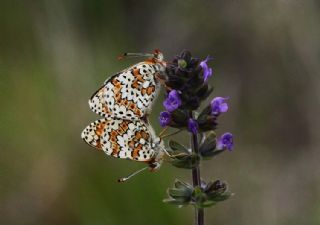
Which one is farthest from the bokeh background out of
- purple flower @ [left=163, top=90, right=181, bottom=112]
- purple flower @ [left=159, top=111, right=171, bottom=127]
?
purple flower @ [left=163, top=90, right=181, bottom=112]

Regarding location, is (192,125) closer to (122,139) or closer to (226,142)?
(226,142)

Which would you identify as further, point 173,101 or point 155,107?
point 155,107

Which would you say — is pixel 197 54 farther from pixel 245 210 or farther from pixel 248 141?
pixel 245 210

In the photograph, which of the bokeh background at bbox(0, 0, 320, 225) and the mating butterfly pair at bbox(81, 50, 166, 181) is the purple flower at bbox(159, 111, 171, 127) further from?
the bokeh background at bbox(0, 0, 320, 225)

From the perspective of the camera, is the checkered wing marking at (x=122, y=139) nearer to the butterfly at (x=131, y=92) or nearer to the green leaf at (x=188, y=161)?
the butterfly at (x=131, y=92)

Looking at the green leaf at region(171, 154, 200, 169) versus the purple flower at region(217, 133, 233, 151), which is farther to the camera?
the purple flower at region(217, 133, 233, 151)

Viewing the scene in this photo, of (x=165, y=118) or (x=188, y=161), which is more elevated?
(x=165, y=118)

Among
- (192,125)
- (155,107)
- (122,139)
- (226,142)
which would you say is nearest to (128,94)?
(122,139)
